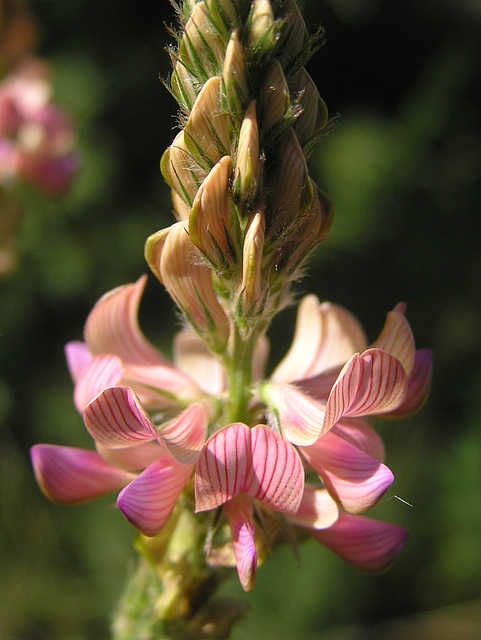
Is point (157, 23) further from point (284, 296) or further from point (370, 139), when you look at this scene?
point (284, 296)

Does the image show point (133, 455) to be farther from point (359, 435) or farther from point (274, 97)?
point (274, 97)

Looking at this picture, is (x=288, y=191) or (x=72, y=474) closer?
(x=288, y=191)

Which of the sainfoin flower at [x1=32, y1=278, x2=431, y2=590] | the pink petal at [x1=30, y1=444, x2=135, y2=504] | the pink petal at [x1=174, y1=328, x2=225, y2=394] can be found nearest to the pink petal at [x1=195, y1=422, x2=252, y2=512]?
the sainfoin flower at [x1=32, y1=278, x2=431, y2=590]

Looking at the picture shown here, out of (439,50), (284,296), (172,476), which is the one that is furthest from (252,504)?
(439,50)

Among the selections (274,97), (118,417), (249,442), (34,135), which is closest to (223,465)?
(249,442)

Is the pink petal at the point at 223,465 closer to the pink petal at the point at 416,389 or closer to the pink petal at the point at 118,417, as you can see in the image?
the pink petal at the point at 118,417

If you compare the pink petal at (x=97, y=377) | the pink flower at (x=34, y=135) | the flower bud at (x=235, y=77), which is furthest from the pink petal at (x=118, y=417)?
the pink flower at (x=34, y=135)
